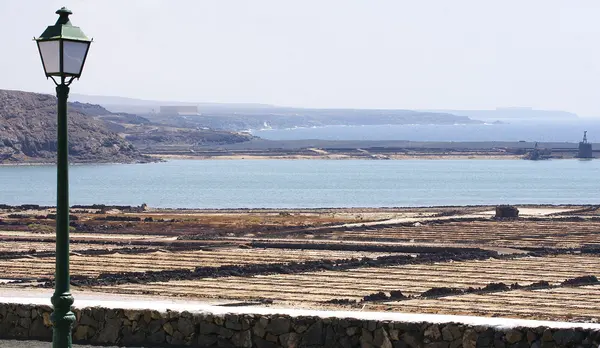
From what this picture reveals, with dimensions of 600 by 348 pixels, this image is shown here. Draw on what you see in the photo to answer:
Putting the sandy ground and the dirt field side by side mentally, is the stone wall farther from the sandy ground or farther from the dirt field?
the dirt field

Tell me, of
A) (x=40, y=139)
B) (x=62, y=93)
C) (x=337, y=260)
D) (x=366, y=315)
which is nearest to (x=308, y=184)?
(x=40, y=139)

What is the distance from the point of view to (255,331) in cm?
1273

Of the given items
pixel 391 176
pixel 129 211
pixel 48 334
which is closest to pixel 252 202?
pixel 129 211

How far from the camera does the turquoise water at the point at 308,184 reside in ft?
379

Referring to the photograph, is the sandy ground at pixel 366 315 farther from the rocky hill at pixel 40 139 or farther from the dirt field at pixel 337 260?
the rocky hill at pixel 40 139

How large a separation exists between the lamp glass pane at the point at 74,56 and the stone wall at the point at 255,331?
149 inches

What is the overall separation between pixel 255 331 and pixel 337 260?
32431 millimetres

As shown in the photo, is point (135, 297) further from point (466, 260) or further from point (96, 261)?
point (466, 260)

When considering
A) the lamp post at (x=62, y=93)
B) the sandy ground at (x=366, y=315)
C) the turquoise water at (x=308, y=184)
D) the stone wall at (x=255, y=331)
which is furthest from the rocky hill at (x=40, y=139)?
the lamp post at (x=62, y=93)

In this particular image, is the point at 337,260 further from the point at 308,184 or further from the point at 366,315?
the point at 308,184

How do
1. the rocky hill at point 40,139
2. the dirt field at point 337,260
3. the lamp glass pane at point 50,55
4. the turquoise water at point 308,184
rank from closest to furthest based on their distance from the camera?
the lamp glass pane at point 50,55, the dirt field at point 337,260, the turquoise water at point 308,184, the rocky hill at point 40,139

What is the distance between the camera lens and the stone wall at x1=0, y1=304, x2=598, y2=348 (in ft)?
39.1

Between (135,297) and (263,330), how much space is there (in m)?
21.0

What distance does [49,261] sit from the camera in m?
45.0
